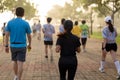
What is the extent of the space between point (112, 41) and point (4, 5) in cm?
2505

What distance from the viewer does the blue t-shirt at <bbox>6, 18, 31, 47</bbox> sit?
9.39 m

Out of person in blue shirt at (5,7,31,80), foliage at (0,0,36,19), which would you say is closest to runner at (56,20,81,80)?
person in blue shirt at (5,7,31,80)

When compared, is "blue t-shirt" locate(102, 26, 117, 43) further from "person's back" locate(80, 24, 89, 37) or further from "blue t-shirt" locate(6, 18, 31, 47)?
"person's back" locate(80, 24, 89, 37)

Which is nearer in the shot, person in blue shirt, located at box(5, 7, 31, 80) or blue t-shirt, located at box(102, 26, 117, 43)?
person in blue shirt, located at box(5, 7, 31, 80)

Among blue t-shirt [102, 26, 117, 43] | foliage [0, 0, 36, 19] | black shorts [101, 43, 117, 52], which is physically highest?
foliage [0, 0, 36, 19]

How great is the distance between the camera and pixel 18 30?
371 inches

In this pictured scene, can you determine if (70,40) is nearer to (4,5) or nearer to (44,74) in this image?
(44,74)

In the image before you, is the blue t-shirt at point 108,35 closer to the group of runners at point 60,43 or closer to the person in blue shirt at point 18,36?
the group of runners at point 60,43

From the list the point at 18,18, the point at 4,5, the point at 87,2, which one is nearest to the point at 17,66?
the point at 18,18

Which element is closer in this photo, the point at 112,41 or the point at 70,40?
the point at 70,40

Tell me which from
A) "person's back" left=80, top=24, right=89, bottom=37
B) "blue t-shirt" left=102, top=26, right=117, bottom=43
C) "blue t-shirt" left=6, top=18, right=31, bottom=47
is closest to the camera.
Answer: "blue t-shirt" left=6, top=18, right=31, bottom=47

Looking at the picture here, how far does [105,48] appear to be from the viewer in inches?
457

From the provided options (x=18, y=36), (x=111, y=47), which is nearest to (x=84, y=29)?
(x=111, y=47)

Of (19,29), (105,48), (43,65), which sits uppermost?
(19,29)
